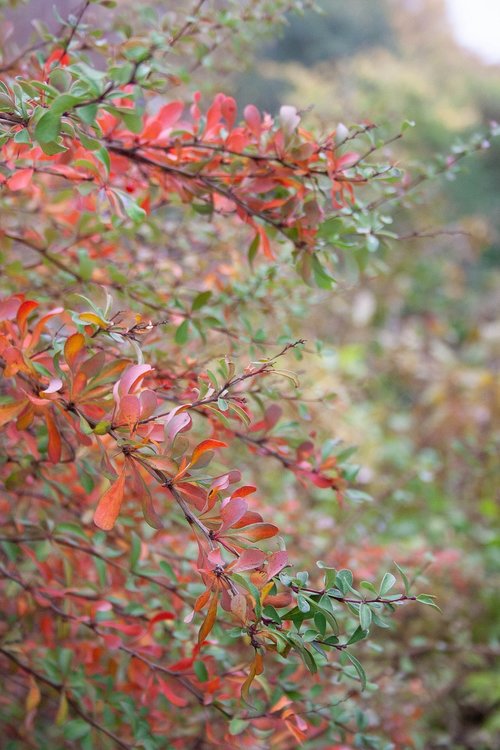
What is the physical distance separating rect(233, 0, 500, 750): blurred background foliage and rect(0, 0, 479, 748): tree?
0.42ft

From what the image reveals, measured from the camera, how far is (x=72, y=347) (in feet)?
2.06

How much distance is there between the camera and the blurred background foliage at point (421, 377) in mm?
1750

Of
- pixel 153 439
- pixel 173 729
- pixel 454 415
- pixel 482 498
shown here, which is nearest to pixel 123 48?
pixel 153 439

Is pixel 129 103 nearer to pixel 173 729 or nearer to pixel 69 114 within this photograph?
pixel 69 114

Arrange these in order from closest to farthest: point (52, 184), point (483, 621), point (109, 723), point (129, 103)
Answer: point (129, 103) → point (109, 723) → point (52, 184) → point (483, 621)

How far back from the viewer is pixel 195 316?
1.01 metres

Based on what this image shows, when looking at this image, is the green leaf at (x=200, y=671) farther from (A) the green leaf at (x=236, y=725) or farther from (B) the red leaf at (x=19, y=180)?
(B) the red leaf at (x=19, y=180)

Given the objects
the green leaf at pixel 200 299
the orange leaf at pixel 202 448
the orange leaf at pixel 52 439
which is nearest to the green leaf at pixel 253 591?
the orange leaf at pixel 202 448

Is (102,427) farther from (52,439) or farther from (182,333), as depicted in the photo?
(182,333)

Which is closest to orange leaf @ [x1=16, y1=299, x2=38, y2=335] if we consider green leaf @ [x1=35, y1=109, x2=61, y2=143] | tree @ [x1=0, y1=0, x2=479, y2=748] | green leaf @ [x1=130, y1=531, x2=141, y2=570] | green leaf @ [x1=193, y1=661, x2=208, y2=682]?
tree @ [x1=0, y1=0, x2=479, y2=748]

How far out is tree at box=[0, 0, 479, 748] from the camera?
0.60 m

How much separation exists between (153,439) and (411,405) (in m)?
4.30

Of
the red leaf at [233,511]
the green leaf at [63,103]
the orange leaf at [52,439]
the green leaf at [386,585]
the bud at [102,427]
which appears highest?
the green leaf at [63,103]

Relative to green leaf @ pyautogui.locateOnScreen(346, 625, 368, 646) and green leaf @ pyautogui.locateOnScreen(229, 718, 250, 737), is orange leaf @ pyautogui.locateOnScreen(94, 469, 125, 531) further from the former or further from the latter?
green leaf @ pyautogui.locateOnScreen(229, 718, 250, 737)
